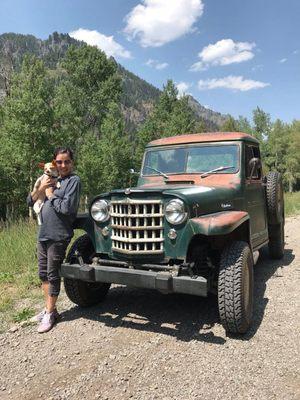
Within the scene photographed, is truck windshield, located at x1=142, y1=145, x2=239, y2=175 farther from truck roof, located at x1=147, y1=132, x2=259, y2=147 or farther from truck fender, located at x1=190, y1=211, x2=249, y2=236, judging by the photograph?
truck fender, located at x1=190, y1=211, x2=249, y2=236

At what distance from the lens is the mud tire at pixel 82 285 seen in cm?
473

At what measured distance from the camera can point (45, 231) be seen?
4.36m

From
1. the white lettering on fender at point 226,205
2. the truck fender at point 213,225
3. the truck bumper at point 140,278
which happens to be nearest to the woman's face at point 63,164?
the truck bumper at point 140,278

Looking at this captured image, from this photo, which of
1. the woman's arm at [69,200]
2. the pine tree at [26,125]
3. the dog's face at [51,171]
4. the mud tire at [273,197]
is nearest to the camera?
the woman's arm at [69,200]

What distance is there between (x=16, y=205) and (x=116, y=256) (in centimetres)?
2098

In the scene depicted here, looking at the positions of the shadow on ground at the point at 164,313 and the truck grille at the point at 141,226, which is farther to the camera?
the shadow on ground at the point at 164,313

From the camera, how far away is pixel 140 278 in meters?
3.93

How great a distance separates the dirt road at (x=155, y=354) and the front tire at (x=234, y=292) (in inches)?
7.8

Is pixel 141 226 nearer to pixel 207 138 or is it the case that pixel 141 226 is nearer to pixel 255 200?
pixel 207 138

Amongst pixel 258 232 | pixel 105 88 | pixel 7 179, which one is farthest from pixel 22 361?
pixel 105 88

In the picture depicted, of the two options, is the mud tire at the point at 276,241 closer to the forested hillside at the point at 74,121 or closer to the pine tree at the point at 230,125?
the forested hillside at the point at 74,121

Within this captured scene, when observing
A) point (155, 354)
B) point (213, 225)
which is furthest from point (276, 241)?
point (155, 354)

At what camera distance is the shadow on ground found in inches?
167

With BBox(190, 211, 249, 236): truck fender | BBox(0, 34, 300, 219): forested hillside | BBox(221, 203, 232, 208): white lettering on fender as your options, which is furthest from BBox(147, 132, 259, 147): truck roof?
BBox(0, 34, 300, 219): forested hillside
